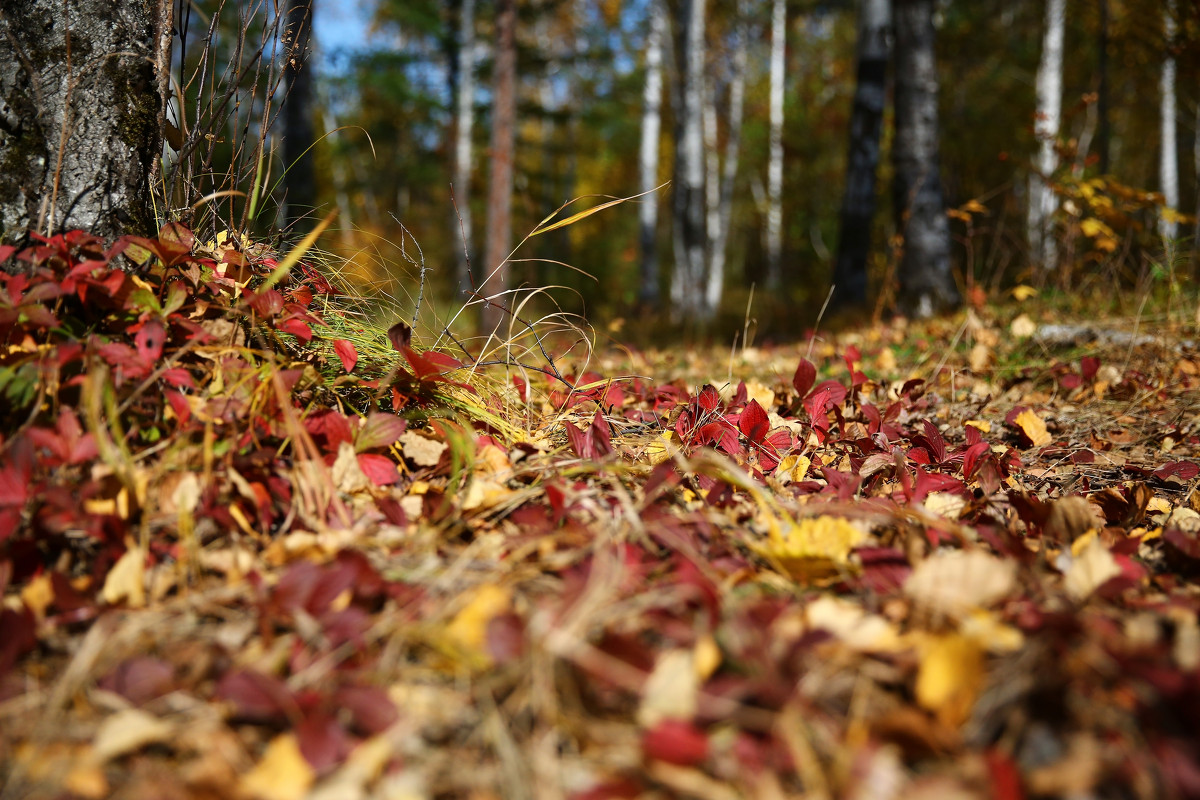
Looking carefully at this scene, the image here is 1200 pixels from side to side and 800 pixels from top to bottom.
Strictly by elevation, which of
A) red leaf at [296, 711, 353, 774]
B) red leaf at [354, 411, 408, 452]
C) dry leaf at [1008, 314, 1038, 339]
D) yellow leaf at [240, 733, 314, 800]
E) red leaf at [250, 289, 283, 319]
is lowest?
yellow leaf at [240, 733, 314, 800]

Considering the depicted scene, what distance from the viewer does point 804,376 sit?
5.94 ft

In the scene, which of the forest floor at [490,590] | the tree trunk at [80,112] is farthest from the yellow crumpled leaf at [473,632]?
the tree trunk at [80,112]

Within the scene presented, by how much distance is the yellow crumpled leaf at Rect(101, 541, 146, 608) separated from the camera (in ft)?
3.06

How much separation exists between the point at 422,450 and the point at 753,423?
2.47ft

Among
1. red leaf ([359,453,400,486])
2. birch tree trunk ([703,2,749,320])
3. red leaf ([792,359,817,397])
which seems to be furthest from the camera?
birch tree trunk ([703,2,749,320])

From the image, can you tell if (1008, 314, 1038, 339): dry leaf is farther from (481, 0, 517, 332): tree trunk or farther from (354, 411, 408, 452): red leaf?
(481, 0, 517, 332): tree trunk

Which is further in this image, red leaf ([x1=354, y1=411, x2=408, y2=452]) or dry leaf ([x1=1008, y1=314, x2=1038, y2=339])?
dry leaf ([x1=1008, y1=314, x2=1038, y2=339])

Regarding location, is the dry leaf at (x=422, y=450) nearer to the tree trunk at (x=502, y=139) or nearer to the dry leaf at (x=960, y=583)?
the dry leaf at (x=960, y=583)

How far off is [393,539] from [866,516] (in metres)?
0.81

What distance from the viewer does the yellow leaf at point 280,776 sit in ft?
2.24

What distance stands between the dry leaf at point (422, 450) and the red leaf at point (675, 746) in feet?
2.61

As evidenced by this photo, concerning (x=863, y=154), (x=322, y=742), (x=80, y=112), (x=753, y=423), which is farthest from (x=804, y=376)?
(x=863, y=154)

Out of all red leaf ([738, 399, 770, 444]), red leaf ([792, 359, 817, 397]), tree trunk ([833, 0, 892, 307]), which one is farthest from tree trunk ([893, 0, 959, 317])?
red leaf ([738, 399, 770, 444])

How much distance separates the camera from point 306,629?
2.77ft
